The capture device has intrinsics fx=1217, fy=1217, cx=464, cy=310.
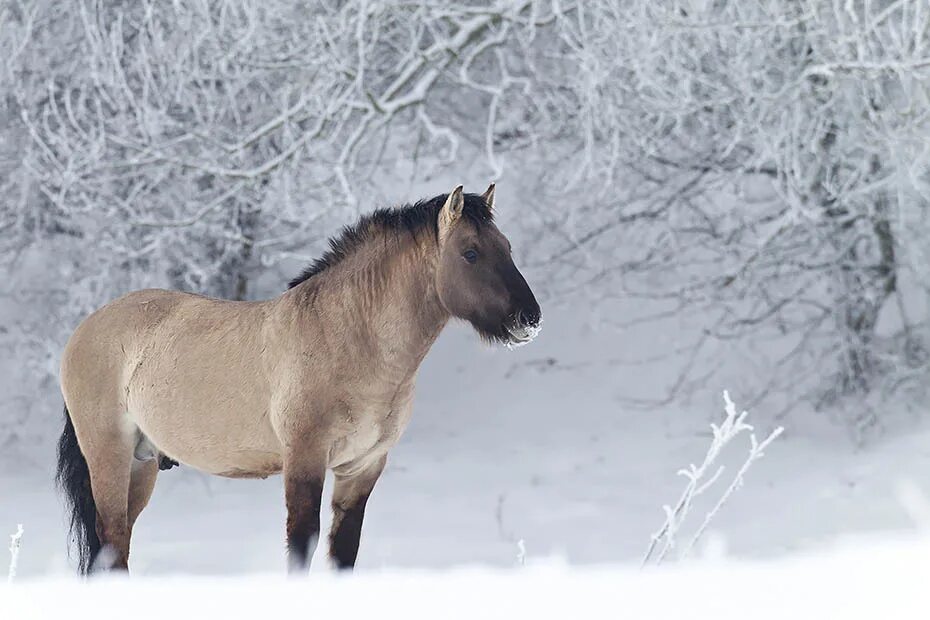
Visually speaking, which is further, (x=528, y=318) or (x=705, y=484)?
(x=528, y=318)

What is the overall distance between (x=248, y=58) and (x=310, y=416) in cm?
512

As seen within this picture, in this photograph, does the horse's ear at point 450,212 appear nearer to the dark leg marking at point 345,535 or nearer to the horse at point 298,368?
the horse at point 298,368

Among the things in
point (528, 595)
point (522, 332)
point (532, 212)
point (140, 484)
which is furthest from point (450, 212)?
point (532, 212)

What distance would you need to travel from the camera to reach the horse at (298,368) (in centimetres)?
404

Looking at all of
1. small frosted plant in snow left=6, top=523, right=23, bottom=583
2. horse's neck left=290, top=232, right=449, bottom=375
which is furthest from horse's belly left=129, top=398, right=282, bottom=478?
small frosted plant in snow left=6, top=523, right=23, bottom=583

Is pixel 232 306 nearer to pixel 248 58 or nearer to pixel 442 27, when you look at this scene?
pixel 248 58

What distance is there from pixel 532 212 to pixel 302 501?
6924mm

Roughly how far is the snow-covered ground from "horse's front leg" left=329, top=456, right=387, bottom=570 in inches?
15.5

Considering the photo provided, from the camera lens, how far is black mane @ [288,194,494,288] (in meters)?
4.16

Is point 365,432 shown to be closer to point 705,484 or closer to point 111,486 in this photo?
point 111,486

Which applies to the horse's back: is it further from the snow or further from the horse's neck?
the snow

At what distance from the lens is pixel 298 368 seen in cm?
416

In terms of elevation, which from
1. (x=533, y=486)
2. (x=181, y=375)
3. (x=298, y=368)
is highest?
(x=298, y=368)

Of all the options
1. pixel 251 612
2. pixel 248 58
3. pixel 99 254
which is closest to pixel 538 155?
pixel 248 58
